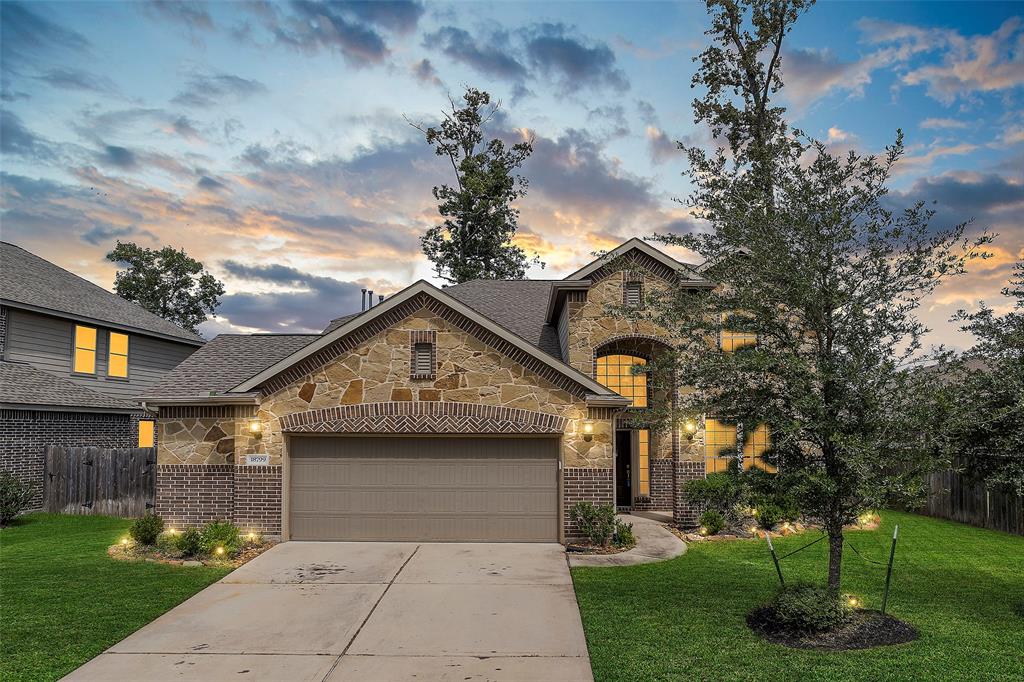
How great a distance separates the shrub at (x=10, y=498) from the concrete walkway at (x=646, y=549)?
13556 millimetres

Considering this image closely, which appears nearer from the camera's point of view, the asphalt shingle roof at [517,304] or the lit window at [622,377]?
the lit window at [622,377]

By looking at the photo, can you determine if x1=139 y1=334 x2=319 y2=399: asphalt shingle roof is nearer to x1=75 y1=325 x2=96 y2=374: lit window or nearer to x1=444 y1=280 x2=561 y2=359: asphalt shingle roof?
x1=444 y1=280 x2=561 y2=359: asphalt shingle roof

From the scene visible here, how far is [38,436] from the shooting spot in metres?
18.4

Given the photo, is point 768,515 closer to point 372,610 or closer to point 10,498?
point 372,610

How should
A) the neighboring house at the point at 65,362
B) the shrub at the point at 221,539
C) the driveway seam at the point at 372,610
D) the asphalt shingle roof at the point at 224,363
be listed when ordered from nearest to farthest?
the driveway seam at the point at 372,610 < the shrub at the point at 221,539 < the asphalt shingle roof at the point at 224,363 < the neighboring house at the point at 65,362

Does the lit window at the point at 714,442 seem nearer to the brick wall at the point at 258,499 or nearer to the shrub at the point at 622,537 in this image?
the shrub at the point at 622,537

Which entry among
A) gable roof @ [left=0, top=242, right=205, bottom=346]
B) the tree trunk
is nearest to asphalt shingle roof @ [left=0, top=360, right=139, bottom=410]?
gable roof @ [left=0, top=242, right=205, bottom=346]

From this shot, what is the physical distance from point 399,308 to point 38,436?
40.5 feet

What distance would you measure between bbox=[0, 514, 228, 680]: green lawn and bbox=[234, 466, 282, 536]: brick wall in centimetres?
192

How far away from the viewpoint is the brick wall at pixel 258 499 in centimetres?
1339

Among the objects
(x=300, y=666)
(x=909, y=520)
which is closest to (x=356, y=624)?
(x=300, y=666)

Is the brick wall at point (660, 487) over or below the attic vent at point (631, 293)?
below

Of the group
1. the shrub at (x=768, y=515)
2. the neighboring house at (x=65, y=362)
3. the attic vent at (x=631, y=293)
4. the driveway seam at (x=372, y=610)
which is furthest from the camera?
the neighboring house at (x=65, y=362)

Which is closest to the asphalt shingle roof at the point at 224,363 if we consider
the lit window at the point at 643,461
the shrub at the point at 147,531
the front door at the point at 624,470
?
the shrub at the point at 147,531
